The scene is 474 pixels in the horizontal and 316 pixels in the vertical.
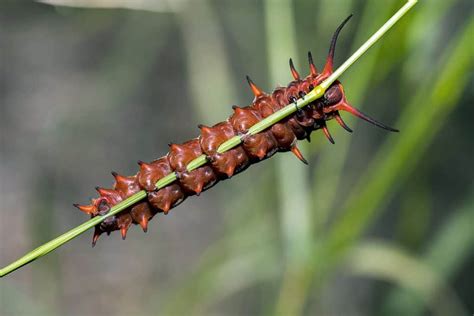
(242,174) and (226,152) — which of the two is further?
(242,174)

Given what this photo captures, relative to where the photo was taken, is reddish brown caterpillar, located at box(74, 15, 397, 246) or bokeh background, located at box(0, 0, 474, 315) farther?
bokeh background, located at box(0, 0, 474, 315)

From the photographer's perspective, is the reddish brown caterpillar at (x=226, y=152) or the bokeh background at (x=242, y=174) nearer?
the reddish brown caterpillar at (x=226, y=152)

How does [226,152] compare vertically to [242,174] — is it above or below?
below

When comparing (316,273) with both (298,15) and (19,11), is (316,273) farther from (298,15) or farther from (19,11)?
(19,11)

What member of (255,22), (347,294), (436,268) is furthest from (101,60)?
(436,268)
